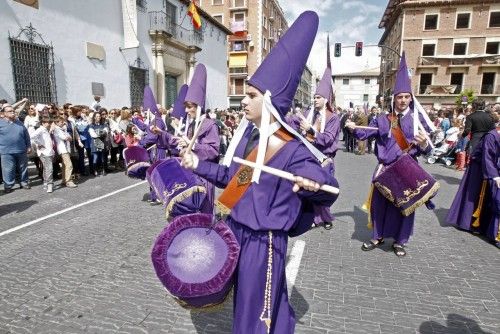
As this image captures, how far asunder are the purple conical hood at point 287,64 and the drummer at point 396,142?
7.96ft

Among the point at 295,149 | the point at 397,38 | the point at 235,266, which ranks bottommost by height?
the point at 235,266

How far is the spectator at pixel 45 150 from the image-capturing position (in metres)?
8.15

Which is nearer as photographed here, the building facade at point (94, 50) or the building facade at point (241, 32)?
the building facade at point (94, 50)

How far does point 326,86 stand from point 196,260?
4.30 meters

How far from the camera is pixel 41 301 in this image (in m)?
3.42

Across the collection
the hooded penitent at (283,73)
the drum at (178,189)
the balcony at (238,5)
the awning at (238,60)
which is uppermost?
the balcony at (238,5)

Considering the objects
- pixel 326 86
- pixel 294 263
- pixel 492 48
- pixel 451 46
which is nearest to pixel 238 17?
pixel 451 46

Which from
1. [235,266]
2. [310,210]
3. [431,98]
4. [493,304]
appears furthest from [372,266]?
[431,98]

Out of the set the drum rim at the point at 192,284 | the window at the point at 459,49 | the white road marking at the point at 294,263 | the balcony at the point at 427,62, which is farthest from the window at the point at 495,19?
the drum rim at the point at 192,284

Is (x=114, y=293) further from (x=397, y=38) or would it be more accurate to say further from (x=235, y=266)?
(x=397, y=38)

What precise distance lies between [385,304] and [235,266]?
2.07m

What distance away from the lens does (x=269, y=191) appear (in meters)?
2.15

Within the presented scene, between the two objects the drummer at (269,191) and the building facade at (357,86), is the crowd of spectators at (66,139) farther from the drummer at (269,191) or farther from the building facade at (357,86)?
the building facade at (357,86)

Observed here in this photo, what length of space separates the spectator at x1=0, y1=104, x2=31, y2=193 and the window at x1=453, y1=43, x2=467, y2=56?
42.0 m
